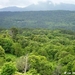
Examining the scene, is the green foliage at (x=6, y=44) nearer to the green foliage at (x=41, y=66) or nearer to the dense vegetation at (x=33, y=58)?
the dense vegetation at (x=33, y=58)

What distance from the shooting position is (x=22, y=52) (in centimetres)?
7519

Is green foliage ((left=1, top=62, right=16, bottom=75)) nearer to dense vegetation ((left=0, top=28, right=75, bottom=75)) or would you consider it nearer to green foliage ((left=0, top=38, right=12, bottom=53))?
dense vegetation ((left=0, top=28, right=75, bottom=75))

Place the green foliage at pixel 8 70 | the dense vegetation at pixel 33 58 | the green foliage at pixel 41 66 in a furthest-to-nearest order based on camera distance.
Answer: the green foliage at pixel 41 66
the dense vegetation at pixel 33 58
the green foliage at pixel 8 70

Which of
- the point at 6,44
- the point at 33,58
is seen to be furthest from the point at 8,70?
the point at 6,44


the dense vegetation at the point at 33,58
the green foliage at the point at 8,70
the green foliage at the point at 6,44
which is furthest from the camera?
the green foliage at the point at 6,44

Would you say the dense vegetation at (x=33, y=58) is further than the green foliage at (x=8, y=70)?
Yes

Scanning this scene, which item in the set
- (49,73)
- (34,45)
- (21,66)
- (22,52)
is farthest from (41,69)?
(34,45)

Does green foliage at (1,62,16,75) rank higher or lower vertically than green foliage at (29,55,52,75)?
higher

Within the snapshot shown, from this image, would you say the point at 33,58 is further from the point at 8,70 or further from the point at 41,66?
the point at 8,70

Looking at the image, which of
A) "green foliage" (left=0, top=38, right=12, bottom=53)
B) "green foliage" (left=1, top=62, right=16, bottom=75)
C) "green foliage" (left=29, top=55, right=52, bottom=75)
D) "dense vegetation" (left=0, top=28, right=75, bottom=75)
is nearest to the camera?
"green foliage" (left=1, top=62, right=16, bottom=75)

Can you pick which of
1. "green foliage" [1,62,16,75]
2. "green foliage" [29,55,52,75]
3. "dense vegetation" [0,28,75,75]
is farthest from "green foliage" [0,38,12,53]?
"green foliage" [1,62,16,75]

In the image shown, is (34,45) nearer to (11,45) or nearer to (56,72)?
(11,45)

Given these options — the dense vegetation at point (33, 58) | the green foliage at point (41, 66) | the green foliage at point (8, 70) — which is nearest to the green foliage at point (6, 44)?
the dense vegetation at point (33, 58)

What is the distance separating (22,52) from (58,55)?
1098 cm
